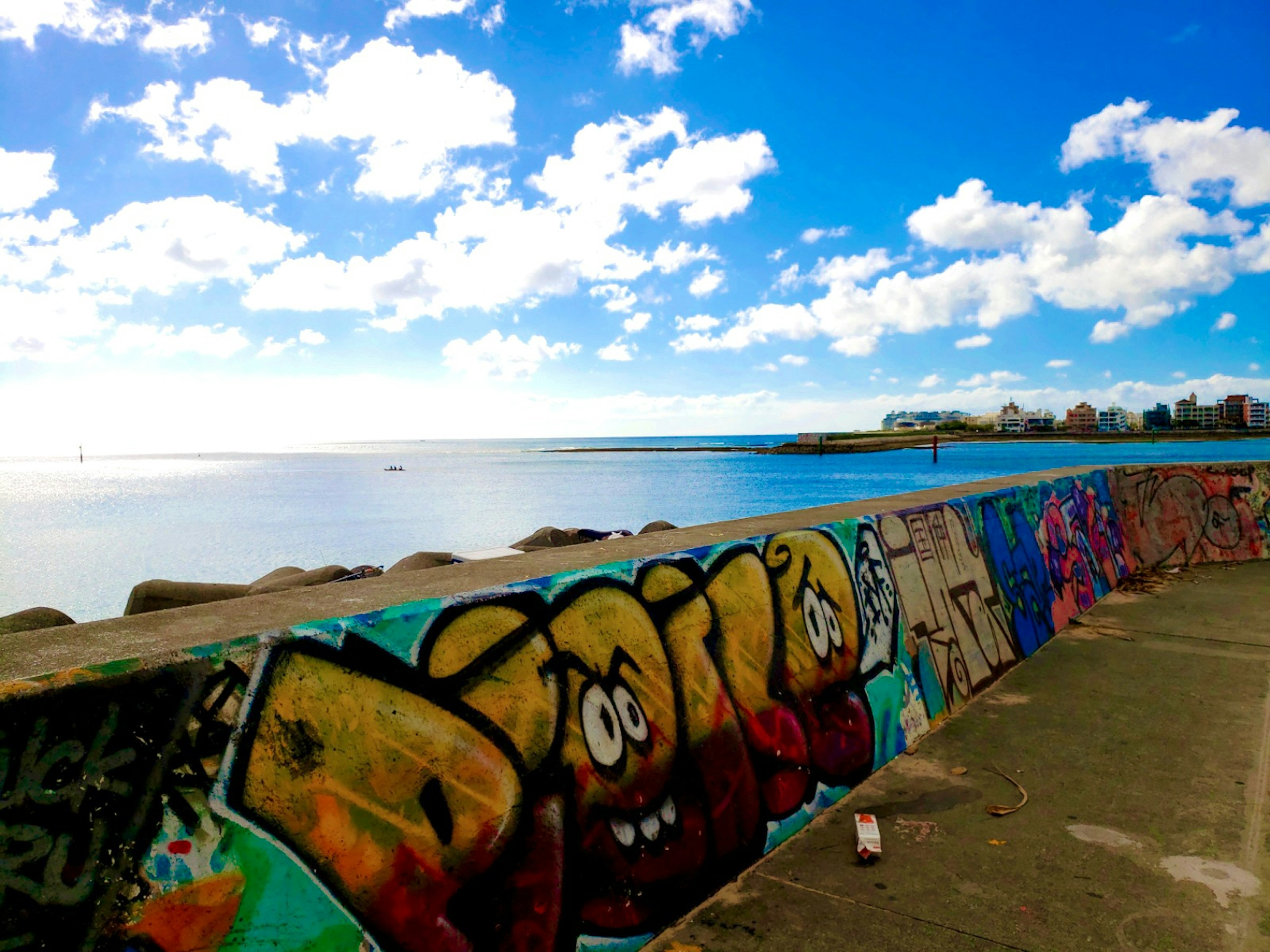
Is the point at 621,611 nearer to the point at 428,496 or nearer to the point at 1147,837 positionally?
the point at 1147,837

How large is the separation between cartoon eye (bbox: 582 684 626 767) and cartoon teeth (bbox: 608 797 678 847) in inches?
8.6

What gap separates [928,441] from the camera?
172125mm

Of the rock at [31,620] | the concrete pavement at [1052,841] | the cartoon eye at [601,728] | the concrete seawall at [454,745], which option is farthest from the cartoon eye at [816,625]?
the rock at [31,620]

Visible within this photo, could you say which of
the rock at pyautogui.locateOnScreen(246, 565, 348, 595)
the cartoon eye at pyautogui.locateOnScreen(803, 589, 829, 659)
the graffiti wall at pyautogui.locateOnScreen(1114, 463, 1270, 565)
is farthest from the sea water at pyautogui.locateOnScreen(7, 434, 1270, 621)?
the cartoon eye at pyautogui.locateOnScreen(803, 589, 829, 659)

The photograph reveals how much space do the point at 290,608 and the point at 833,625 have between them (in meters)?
2.70

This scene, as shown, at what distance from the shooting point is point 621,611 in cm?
285

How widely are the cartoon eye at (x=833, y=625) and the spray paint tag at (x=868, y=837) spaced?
0.85m

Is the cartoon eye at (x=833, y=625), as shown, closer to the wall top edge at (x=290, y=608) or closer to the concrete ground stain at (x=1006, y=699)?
the wall top edge at (x=290, y=608)

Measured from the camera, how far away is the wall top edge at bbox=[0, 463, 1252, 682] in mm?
1826

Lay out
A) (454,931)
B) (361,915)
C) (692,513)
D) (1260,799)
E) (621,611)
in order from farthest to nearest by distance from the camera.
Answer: (692,513), (1260,799), (621,611), (454,931), (361,915)

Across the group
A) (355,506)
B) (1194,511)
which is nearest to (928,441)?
(355,506)

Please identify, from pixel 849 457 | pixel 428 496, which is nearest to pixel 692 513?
pixel 428 496

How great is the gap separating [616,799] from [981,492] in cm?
495

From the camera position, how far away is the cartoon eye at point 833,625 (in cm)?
393
